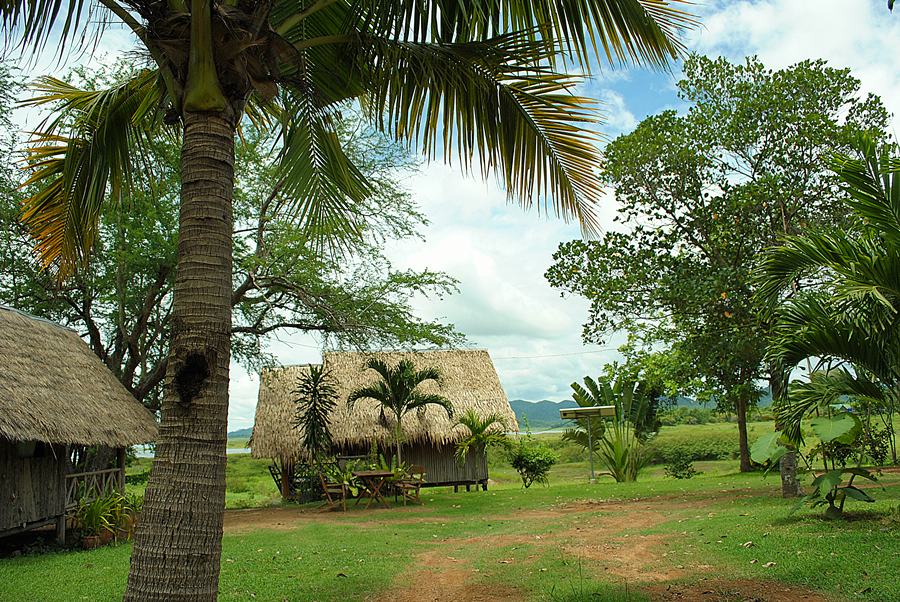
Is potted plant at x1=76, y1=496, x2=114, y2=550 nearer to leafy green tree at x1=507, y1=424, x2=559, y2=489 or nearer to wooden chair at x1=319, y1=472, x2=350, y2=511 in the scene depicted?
wooden chair at x1=319, y1=472, x2=350, y2=511

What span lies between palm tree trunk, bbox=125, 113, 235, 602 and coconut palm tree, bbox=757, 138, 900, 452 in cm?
535

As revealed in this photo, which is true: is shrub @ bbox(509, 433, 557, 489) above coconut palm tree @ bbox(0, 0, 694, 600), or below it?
below

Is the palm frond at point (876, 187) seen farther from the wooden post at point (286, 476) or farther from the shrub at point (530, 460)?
the shrub at point (530, 460)

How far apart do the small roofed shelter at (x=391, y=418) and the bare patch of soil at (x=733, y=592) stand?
13.4 m

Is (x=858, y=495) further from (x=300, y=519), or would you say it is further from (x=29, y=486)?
(x=29, y=486)

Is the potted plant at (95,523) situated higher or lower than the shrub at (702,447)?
higher

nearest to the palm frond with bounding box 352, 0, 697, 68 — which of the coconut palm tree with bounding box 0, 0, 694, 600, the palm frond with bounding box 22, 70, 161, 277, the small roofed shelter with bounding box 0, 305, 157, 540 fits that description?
the coconut palm tree with bounding box 0, 0, 694, 600

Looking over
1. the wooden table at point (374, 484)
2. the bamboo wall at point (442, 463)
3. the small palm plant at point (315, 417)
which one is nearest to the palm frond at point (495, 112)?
the wooden table at point (374, 484)

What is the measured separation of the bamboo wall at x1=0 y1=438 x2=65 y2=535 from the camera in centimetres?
990

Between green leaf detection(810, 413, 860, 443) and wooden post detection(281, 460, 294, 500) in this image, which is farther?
wooden post detection(281, 460, 294, 500)

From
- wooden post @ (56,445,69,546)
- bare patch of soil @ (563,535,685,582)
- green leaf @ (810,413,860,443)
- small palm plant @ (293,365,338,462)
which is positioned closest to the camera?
bare patch of soil @ (563,535,685,582)

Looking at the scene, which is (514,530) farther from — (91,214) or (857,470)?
(91,214)

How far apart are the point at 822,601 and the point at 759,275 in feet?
12.3

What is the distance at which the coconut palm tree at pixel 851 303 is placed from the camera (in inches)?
249
